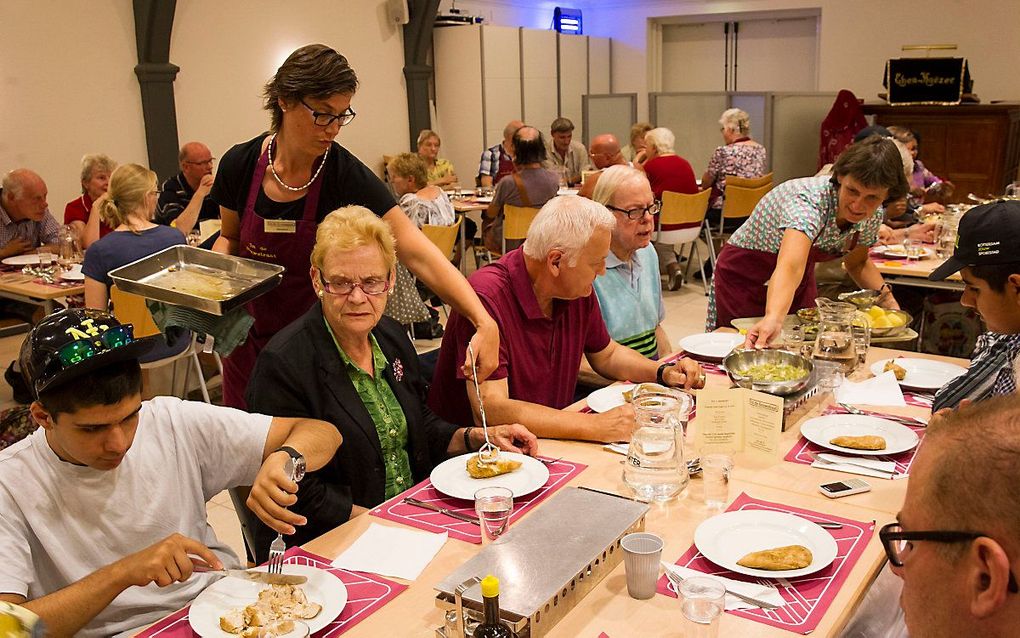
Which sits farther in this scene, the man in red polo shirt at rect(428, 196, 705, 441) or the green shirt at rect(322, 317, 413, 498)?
the man in red polo shirt at rect(428, 196, 705, 441)

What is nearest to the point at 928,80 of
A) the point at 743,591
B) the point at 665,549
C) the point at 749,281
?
the point at 749,281

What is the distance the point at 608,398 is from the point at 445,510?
85 cm

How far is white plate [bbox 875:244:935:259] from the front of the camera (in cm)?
486

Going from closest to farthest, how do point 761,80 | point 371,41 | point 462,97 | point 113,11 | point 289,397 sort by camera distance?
point 289,397
point 113,11
point 371,41
point 462,97
point 761,80

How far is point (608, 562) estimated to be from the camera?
175cm

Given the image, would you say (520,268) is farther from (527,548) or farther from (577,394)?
(527,548)

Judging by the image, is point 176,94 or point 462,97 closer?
point 176,94

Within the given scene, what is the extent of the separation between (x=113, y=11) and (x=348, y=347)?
245 inches

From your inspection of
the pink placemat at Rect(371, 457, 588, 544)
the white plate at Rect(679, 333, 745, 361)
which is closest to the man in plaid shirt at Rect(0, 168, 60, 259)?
the white plate at Rect(679, 333, 745, 361)

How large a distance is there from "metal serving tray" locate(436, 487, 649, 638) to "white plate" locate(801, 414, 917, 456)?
768 mm

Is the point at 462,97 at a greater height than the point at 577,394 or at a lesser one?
greater

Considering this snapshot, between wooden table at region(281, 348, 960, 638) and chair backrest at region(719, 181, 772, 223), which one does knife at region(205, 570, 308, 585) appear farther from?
chair backrest at region(719, 181, 772, 223)

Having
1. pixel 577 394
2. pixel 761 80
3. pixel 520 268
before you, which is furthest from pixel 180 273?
pixel 761 80

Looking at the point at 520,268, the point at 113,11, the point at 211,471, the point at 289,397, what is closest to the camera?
the point at 211,471
